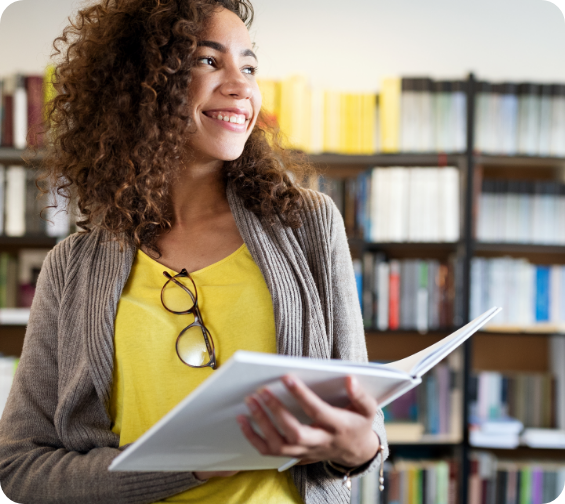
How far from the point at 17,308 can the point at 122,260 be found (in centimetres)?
158

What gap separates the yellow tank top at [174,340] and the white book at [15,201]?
1556mm

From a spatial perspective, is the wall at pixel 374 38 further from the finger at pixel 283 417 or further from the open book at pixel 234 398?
the finger at pixel 283 417

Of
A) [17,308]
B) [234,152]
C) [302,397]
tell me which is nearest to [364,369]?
[302,397]

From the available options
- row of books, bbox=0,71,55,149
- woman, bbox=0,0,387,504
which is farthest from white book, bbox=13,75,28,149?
woman, bbox=0,0,387,504

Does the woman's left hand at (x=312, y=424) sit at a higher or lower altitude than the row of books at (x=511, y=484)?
higher

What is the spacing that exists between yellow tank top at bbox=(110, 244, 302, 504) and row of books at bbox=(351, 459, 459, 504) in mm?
1491

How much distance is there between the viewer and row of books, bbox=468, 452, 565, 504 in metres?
2.24

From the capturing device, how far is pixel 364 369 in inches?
22.8

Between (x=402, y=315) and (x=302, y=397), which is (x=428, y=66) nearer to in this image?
(x=402, y=315)

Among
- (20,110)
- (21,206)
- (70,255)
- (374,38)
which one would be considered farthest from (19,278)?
(374,38)

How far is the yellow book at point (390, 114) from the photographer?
225 cm

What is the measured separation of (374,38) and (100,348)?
218cm

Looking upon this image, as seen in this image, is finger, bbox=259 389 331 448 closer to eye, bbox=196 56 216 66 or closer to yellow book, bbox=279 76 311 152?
eye, bbox=196 56 216 66

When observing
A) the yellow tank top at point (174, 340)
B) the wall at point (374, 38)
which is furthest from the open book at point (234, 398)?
the wall at point (374, 38)
